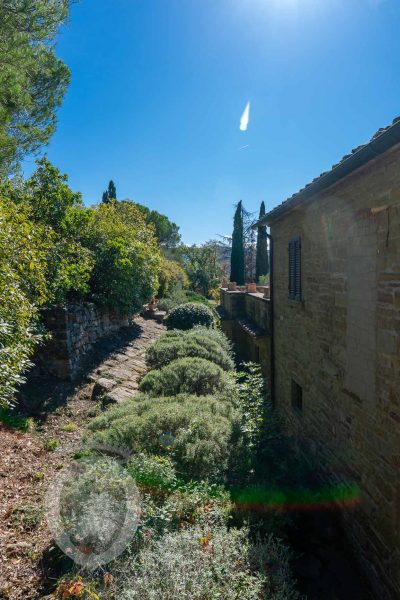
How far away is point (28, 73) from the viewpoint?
732 centimetres

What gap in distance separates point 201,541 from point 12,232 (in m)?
4.06

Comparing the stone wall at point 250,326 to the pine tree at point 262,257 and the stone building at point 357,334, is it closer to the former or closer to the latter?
the stone building at point 357,334

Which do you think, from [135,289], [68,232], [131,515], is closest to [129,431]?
[131,515]

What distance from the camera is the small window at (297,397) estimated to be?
6.82 metres

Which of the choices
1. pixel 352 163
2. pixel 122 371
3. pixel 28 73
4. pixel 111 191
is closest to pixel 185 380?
pixel 122 371

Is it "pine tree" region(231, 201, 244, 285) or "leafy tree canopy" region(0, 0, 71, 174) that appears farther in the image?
"pine tree" region(231, 201, 244, 285)

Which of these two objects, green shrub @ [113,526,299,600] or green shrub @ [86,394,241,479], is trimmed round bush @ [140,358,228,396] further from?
green shrub @ [113,526,299,600]

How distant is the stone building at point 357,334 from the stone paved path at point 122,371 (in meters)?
3.93

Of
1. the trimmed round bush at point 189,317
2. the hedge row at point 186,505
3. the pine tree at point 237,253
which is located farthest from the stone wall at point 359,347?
the pine tree at point 237,253

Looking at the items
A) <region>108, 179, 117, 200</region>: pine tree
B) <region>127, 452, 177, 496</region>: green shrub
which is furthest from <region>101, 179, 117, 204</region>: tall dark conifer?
<region>127, 452, 177, 496</region>: green shrub

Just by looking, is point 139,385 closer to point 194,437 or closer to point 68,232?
point 194,437

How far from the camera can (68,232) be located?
363 inches

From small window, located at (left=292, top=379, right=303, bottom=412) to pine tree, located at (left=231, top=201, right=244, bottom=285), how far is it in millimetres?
21713

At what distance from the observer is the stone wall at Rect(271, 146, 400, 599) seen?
3432mm
